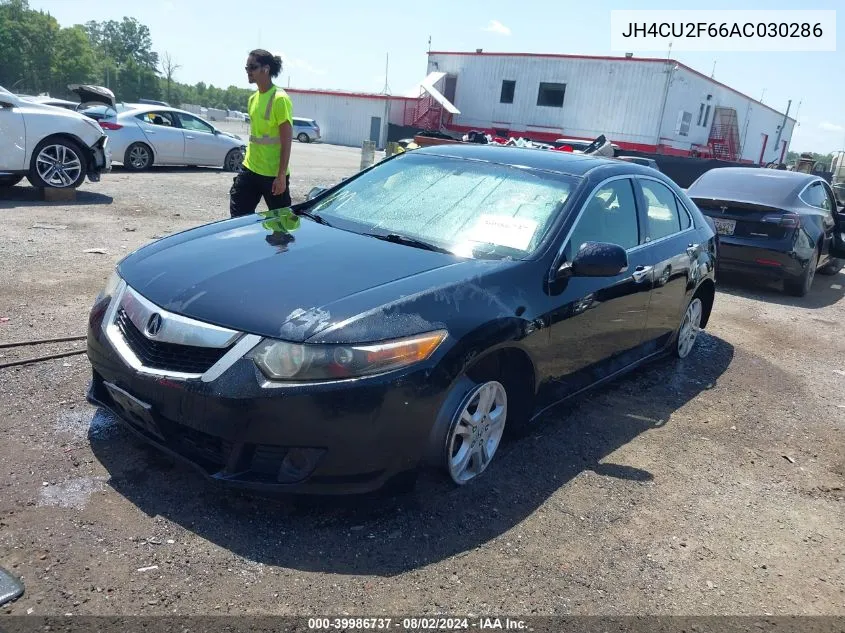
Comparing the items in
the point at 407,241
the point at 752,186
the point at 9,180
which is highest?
the point at 752,186

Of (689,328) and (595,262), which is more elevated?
(595,262)

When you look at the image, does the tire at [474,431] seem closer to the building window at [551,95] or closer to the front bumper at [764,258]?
the front bumper at [764,258]

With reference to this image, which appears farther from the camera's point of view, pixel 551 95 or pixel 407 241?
pixel 551 95

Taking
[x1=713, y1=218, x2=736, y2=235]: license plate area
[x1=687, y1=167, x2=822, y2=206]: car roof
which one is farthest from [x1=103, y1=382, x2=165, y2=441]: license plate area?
[x1=687, y1=167, x2=822, y2=206]: car roof

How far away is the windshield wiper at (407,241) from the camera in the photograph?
144 inches

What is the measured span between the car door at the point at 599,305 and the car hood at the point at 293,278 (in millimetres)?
536

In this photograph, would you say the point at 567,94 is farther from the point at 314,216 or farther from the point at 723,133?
the point at 314,216

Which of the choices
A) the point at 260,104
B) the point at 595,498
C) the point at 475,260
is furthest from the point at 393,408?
the point at 260,104

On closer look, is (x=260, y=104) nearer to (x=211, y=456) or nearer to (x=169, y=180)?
(x=211, y=456)

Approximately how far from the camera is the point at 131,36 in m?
124

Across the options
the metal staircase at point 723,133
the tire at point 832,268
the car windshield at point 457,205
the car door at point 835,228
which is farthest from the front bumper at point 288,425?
the metal staircase at point 723,133

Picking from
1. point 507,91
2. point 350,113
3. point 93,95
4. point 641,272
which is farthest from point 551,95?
point 641,272

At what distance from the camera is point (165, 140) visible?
14984mm

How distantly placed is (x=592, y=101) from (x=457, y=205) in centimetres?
3499
